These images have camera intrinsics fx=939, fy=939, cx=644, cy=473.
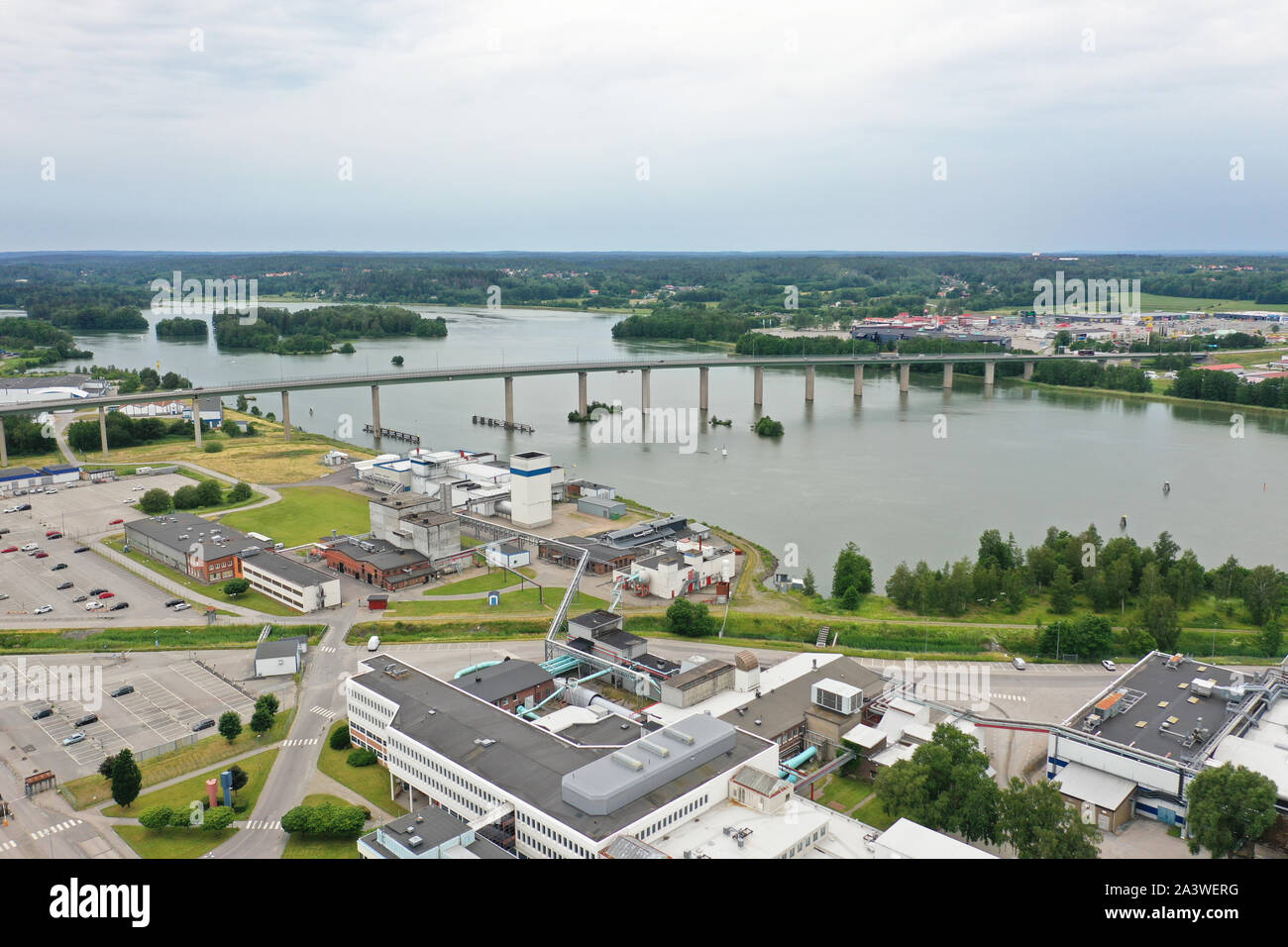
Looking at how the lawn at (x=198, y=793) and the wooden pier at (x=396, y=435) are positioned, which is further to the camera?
the wooden pier at (x=396, y=435)

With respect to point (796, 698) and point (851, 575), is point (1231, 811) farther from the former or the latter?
point (851, 575)

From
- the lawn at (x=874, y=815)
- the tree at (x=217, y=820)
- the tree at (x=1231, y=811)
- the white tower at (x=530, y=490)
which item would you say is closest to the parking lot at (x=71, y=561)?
A: the tree at (x=217, y=820)

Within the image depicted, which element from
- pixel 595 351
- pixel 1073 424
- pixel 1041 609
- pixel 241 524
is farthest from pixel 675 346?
pixel 1041 609

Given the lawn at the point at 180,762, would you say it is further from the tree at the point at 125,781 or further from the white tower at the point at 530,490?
the white tower at the point at 530,490

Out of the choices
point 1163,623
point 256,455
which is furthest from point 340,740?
point 256,455

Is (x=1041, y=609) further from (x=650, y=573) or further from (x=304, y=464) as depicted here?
(x=304, y=464)
